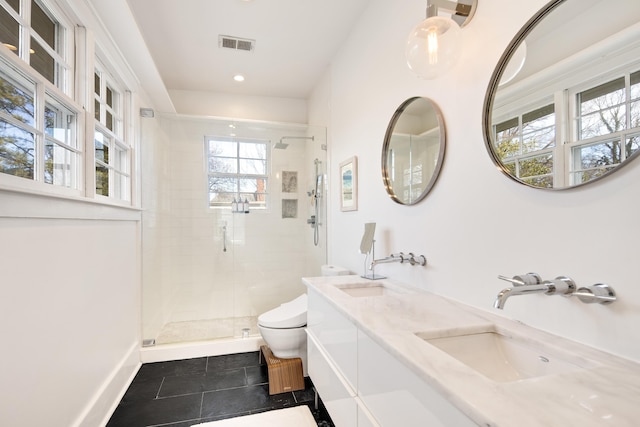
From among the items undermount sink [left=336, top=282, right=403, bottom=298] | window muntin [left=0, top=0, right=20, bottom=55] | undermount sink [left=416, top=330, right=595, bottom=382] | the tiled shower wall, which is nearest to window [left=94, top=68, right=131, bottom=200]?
window muntin [left=0, top=0, right=20, bottom=55]

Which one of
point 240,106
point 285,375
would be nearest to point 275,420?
point 285,375

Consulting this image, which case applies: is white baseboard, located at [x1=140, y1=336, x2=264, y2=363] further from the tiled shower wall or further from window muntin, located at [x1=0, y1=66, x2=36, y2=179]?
window muntin, located at [x1=0, y1=66, x2=36, y2=179]

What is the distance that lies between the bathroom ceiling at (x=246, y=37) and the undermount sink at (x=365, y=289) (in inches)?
76.1

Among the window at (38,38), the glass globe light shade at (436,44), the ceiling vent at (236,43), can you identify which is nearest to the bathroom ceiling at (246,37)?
the ceiling vent at (236,43)

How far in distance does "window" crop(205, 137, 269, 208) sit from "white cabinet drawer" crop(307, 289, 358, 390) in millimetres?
1834

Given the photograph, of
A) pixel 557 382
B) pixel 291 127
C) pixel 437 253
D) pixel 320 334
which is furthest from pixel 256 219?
pixel 557 382

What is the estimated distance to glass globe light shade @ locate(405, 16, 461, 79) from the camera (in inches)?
47.5

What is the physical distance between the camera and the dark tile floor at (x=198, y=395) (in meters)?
1.89

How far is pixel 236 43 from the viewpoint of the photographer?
2658mm

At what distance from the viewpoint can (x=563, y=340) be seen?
91cm

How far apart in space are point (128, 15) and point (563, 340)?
8.15ft

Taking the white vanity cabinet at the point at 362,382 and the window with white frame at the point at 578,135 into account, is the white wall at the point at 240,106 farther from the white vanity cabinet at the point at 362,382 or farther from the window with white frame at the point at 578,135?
the window with white frame at the point at 578,135

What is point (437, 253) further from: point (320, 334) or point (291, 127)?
point (291, 127)

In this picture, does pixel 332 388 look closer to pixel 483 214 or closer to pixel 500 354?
pixel 500 354
